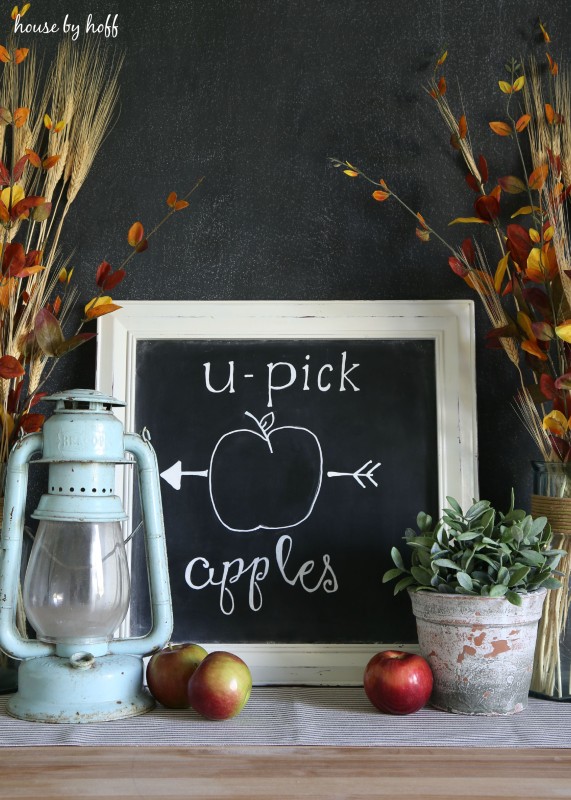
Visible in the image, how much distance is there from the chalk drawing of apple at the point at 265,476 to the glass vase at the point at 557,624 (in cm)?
41

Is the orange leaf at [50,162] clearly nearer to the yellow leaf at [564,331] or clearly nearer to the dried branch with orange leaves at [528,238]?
the dried branch with orange leaves at [528,238]

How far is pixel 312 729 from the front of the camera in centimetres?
110

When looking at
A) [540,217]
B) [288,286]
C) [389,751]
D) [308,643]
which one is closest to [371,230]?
[288,286]

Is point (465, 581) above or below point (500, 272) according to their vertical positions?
below

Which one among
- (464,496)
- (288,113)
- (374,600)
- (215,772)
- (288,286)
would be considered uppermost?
(288,113)

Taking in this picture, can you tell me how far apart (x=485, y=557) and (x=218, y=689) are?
1.43 ft

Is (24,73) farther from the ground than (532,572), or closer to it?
farther from the ground

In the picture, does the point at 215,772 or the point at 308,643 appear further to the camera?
the point at 308,643

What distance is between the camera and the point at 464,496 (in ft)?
4.56

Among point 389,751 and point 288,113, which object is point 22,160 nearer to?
point 288,113

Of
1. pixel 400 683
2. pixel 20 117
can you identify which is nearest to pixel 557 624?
pixel 400 683

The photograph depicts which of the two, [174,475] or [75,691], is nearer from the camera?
[75,691]

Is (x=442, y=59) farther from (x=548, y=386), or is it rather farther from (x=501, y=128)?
(x=548, y=386)

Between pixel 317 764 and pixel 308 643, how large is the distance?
0.39 meters
